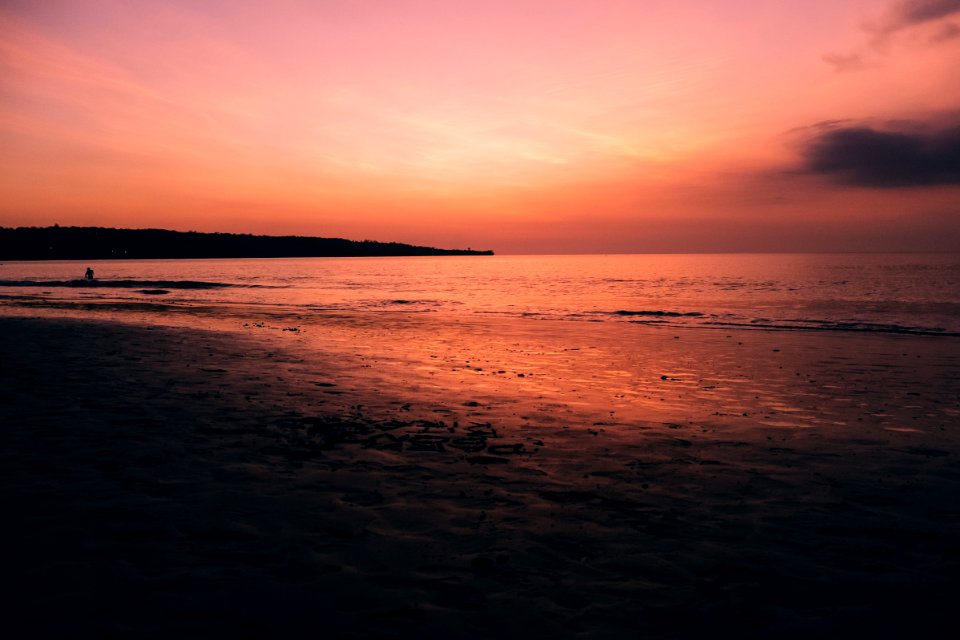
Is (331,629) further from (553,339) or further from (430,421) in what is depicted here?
(553,339)

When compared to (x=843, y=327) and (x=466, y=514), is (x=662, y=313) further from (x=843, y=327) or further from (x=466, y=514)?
(x=466, y=514)

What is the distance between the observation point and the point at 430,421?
38.7 ft

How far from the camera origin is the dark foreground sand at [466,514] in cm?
524

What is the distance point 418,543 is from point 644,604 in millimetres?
2502

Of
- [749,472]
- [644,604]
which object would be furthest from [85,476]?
[749,472]

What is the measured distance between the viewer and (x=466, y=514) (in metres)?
7.38

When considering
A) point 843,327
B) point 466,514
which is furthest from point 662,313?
point 466,514

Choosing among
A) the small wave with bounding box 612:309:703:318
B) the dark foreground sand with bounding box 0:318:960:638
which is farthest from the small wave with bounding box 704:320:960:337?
the dark foreground sand with bounding box 0:318:960:638

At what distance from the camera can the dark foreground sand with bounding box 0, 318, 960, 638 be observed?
5.24 m

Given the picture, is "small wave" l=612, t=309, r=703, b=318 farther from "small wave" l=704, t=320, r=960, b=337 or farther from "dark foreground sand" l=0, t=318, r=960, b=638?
"dark foreground sand" l=0, t=318, r=960, b=638

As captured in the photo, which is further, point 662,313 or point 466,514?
point 662,313

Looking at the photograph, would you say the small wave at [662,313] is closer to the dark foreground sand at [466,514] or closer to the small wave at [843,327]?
the small wave at [843,327]

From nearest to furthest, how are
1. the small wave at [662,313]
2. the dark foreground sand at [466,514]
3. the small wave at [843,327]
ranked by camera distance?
1. the dark foreground sand at [466,514]
2. the small wave at [843,327]
3. the small wave at [662,313]

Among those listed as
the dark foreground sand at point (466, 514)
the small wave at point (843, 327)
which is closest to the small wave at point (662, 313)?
the small wave at point (843, 327)
